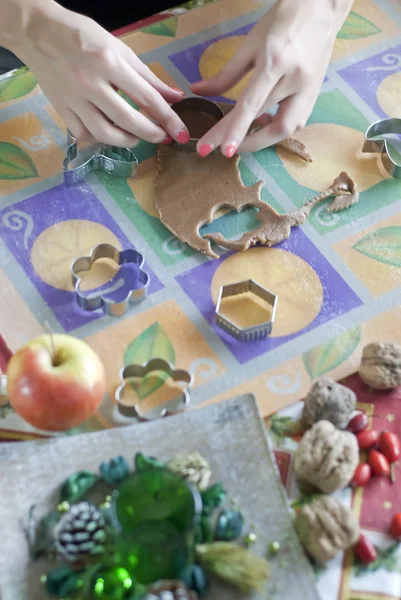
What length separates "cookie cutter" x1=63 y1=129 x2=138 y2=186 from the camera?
1280 mm

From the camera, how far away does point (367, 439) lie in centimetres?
105

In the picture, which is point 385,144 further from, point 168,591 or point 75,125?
point 168,591

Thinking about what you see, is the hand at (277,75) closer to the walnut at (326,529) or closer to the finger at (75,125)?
the finger at (75,125)

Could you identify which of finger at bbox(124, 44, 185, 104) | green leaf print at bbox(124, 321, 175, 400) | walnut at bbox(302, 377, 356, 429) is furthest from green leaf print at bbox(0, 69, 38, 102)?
walnut at bbox(302, 377, 356, 429)

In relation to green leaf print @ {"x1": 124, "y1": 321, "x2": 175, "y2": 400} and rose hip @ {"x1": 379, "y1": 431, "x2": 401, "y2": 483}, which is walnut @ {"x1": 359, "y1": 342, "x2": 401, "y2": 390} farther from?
green leaf print @ {"x1": 124, "y1": 321, "x2": 175, "y2": 400}

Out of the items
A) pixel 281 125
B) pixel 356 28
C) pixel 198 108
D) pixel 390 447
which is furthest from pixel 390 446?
pixel 356 28

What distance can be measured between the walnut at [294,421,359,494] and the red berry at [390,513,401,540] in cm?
8

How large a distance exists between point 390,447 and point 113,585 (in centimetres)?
42

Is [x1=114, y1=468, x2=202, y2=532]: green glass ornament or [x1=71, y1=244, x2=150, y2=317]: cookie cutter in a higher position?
[x1=71, y1=244, x2=150, y2=317]: cookie cutter

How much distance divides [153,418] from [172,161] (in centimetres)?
46

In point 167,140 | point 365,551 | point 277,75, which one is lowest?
point 365,551

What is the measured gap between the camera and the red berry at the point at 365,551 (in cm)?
96

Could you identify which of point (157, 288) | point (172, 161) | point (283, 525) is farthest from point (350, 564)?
point (172, 161)

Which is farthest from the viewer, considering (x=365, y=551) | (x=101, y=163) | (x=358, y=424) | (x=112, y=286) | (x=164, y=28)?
(x=164, y=28)
